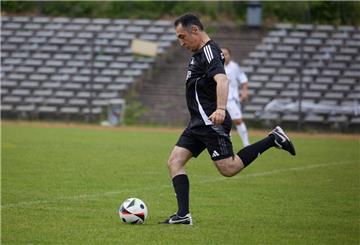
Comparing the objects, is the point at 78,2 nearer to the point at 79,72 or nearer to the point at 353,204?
the point at 79,72

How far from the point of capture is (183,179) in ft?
27.5

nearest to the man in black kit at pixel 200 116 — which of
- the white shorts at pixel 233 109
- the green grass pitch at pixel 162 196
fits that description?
the green grass pitch at pixel 162 196

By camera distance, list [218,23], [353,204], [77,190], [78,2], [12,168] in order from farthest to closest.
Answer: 1. [78,2]
2. [218,23]
3. [12,168]
4. [77,190]
5. [353,204]

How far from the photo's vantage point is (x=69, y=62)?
32.6 meters

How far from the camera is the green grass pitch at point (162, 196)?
7562 millimetres

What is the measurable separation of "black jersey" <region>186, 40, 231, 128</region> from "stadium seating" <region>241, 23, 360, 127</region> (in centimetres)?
1923

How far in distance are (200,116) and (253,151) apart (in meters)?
0.75

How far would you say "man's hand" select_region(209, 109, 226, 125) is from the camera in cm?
789

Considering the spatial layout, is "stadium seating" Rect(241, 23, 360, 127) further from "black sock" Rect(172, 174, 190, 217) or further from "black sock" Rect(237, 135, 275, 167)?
"black sock" Rect(172, 174, 190, 217)

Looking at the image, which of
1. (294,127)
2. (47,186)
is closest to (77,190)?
(47,186)

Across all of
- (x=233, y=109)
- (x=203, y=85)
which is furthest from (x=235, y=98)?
(x=203, y=85)

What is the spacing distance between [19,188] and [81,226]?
3185mm

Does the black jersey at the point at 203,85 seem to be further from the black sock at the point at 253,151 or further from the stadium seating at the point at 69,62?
the stadium seating at the point at 69,62

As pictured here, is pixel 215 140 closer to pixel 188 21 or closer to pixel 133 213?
pixel 133 213
